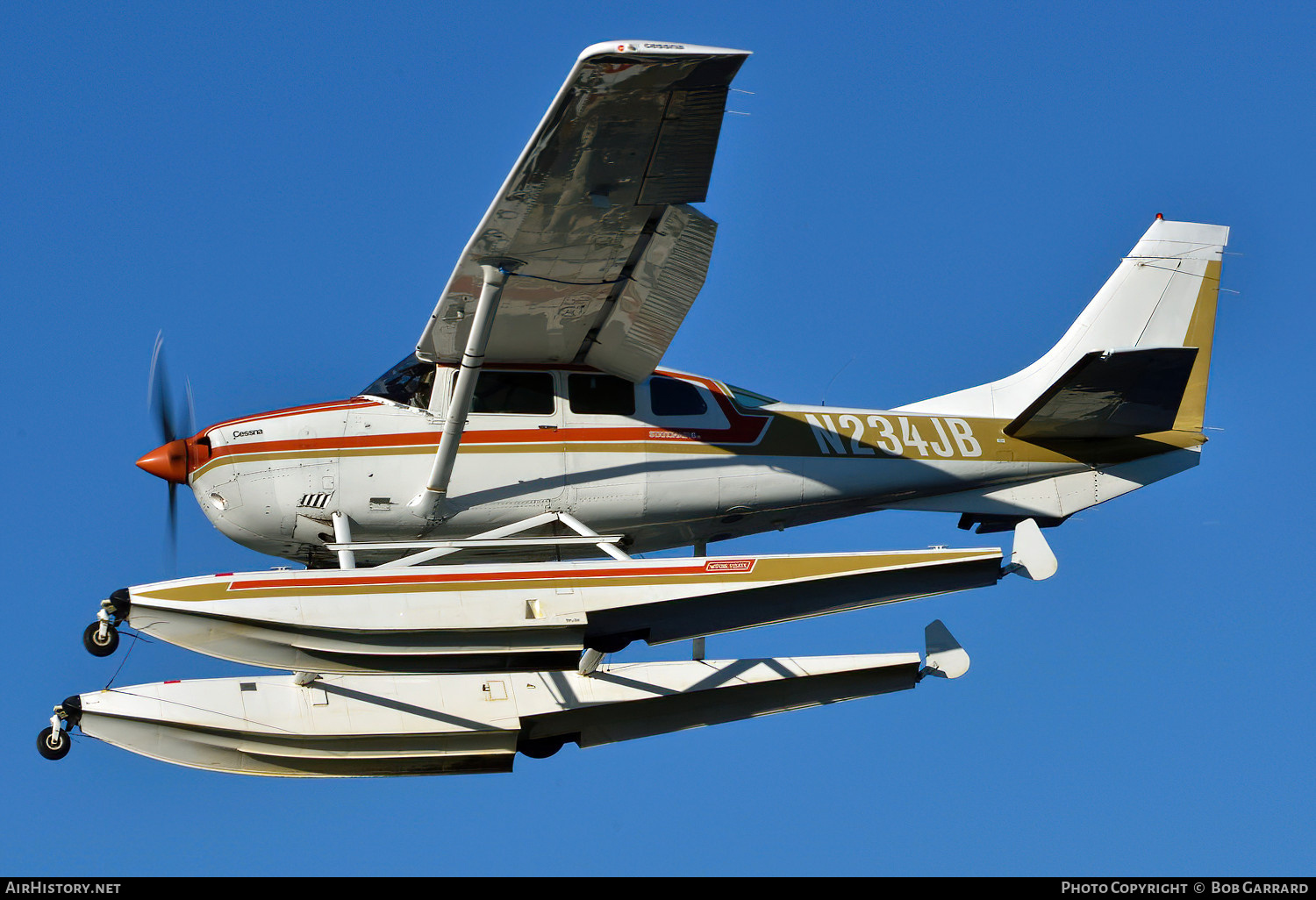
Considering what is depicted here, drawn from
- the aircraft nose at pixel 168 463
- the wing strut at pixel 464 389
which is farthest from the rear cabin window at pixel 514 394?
the aircraft nose at pixel 168 463

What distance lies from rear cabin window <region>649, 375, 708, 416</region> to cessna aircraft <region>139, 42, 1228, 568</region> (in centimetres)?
2

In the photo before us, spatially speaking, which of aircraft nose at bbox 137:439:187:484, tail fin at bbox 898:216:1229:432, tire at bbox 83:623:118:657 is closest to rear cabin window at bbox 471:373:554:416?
aircraft nose at bbox 137:439:187:484

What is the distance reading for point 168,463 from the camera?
1227cm

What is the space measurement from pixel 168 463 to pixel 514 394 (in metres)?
3.06

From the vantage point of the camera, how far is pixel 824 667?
13.3m

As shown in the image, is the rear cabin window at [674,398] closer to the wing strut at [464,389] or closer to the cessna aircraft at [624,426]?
the cessna aircraft at [624,426]

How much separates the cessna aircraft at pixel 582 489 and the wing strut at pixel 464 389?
26mm

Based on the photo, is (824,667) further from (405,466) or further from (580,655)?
(405,466)

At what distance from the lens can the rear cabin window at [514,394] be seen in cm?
1262

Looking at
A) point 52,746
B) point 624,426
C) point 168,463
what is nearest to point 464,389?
point 624,426

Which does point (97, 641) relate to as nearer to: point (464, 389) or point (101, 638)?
point (101, 638)

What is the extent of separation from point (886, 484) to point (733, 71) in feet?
17.0

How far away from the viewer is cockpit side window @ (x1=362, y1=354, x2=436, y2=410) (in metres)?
12.6
